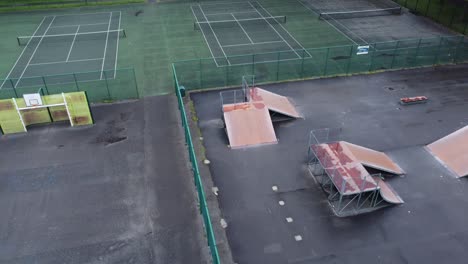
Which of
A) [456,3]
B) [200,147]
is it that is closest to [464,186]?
[200,147]

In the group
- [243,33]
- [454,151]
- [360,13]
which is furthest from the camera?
[360,13]

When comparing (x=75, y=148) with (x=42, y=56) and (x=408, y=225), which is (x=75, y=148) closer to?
(x=42, y=56)

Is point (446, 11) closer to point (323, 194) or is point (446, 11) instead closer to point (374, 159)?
point (374, 159)

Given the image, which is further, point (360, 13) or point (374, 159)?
point (360, 13)

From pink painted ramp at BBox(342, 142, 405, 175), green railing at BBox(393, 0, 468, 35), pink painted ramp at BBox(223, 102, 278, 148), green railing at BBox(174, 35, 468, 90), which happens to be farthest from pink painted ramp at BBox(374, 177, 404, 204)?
green railing at BBox(393, 0, 468, 35)

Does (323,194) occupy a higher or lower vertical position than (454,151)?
lower

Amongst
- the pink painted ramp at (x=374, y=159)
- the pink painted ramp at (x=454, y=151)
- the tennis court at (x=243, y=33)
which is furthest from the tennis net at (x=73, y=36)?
the pink painted ramp at (x=454, y=151)

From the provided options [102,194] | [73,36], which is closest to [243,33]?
[73,36]

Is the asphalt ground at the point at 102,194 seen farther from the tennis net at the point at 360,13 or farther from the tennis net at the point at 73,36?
the tennis net at the point at 360,13
